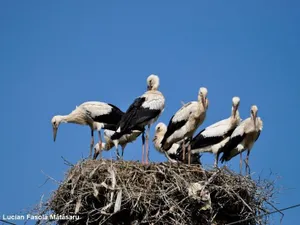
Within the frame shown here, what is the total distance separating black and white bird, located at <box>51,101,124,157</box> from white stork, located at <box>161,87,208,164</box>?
56.7 inches

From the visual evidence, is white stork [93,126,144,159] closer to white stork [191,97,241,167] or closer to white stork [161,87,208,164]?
white stork [161,87,208,164]

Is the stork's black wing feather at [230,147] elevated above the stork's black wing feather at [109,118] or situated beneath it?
situated beneath

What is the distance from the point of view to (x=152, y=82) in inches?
542

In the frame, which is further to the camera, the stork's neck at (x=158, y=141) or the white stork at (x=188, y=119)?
the stork's neck at (x=158, y=141)

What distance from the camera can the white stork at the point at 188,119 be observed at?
12.9m

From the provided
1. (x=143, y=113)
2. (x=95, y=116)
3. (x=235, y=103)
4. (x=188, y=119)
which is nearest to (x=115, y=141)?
(x=95, y=116)

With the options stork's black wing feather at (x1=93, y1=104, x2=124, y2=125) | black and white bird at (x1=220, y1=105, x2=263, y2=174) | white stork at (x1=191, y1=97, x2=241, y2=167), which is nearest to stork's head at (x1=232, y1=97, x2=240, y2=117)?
white stork at (x1=191, y1=97, x2=241, y2=167)

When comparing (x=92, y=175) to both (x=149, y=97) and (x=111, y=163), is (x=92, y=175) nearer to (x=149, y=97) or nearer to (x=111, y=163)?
(x=111, y=163)

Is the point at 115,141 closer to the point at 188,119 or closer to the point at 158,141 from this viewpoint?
the point at 158,141

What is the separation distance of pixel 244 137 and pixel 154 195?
10.4 ft

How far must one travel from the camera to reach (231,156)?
44.8 ft

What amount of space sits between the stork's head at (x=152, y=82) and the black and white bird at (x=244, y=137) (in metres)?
1.50

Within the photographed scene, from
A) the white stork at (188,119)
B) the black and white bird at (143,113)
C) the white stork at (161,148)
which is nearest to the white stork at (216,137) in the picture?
the white stork at (161,148)

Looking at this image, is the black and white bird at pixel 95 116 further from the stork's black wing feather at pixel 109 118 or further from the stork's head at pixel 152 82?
the stork's head at pixel 152 82
